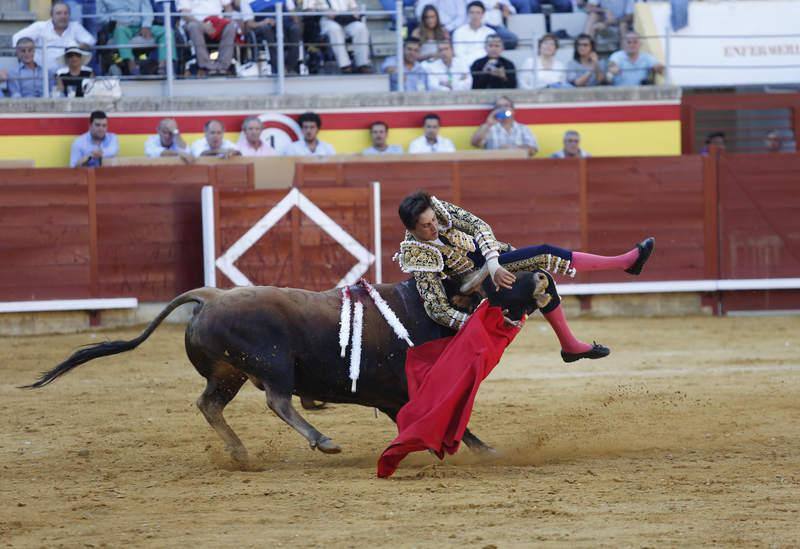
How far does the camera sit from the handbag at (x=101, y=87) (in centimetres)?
1124

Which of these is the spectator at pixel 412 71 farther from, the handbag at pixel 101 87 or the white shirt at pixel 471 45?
the handbag at pixel 101 87

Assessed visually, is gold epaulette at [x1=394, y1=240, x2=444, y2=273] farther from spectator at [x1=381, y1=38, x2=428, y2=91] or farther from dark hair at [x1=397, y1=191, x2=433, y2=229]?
spectator at [x1=381, y1=38, x2=428, y2=91]

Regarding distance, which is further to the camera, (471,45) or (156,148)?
(471,45)

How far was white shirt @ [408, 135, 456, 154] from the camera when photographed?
37.8ft

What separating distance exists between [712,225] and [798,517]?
25.7ft

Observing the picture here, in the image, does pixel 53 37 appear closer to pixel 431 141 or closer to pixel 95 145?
pixel 95 145

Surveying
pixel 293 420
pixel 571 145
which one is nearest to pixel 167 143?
pixel 571 145

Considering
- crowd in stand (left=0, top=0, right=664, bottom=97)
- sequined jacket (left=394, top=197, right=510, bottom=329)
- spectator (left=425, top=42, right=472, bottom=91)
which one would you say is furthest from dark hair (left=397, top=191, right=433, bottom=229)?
spectator (left=425, top=42, right=472, bottom=91)

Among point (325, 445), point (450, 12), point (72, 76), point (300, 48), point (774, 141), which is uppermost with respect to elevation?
point (450, 12)

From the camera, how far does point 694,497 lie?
4312 millimetres

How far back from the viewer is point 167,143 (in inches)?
437

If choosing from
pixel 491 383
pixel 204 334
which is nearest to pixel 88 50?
pixel 491 383

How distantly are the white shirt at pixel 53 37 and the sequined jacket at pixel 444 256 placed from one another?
23.2 ft

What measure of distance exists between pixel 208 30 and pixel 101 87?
108 centimetres
